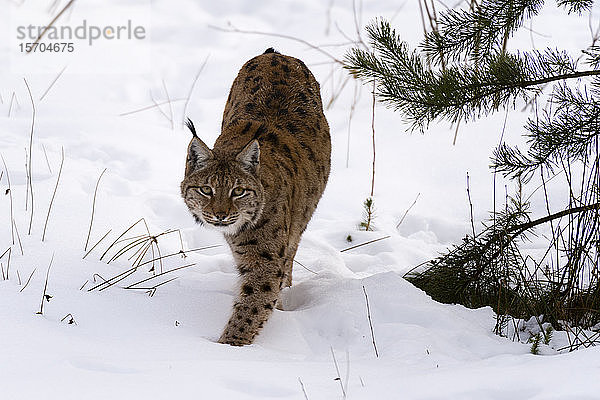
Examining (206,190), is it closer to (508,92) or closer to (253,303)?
(253,303)

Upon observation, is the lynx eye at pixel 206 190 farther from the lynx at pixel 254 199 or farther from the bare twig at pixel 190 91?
the bare twig at pixel 190 91

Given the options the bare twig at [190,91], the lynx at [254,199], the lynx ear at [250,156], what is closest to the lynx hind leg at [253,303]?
the lynx at [254,199]

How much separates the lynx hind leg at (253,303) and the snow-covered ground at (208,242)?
0.11 meters

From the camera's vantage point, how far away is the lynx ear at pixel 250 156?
3.90 metres

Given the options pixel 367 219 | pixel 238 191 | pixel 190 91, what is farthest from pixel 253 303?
pixel 190 91

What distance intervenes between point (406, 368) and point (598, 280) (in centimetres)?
112

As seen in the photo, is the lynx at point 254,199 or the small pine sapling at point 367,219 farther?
the small pine sapling at point 367,219

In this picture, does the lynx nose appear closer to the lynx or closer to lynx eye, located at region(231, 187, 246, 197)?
the lynx

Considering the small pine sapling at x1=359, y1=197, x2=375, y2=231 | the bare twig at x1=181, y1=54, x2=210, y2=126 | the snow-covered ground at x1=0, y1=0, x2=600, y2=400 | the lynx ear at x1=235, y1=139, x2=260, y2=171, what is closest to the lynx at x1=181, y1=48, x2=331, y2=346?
the lynx ear at x1=235, y1=139, x2=260, y2=171

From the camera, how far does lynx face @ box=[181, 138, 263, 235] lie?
12.9ft

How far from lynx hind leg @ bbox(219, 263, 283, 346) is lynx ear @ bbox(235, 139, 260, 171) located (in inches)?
21.6

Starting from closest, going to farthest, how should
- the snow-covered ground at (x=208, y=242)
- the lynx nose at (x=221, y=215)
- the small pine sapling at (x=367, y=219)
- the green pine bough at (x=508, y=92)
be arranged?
the snow-covered ground at (x=208, y=242) → the green pine bough at (x=508, y=92) → the lynx nose at (x=221, y=215) → the small pine sapling at (x=367, y=219)

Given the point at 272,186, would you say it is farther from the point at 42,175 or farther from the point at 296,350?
the point at 42,175

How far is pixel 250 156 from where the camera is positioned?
13.0ft
